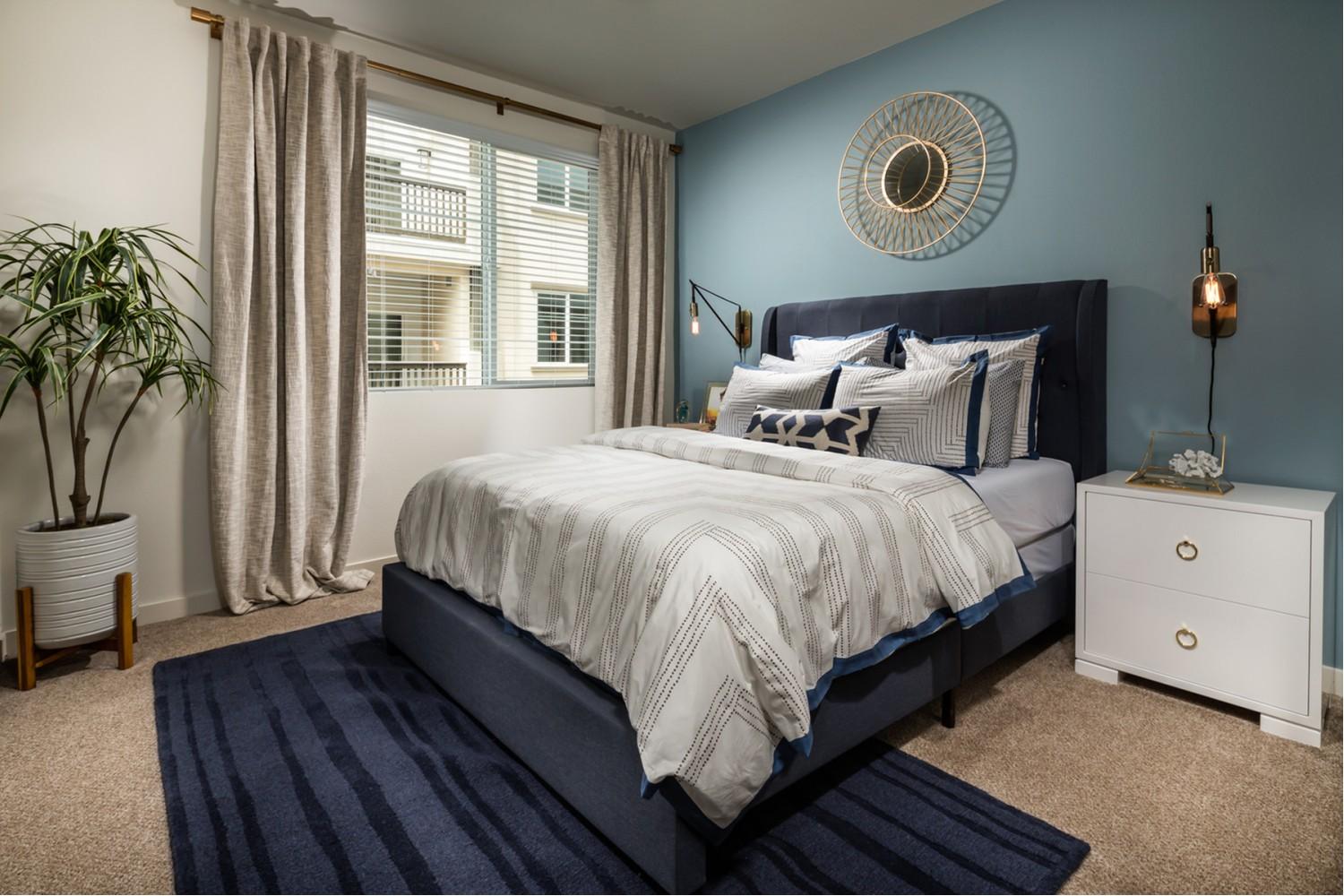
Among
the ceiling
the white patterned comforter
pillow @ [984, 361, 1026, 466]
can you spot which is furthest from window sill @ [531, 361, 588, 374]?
pillow @ [984, 361, 1026, 466]

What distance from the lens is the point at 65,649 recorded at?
229 centimetres

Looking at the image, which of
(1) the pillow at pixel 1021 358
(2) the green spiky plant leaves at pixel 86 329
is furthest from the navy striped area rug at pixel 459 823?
(1) the pillow at pixel 1021 358

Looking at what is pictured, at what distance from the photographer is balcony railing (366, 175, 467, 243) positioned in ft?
11.2

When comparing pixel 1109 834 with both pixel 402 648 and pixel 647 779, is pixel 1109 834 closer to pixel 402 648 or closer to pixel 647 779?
pixel 647 779

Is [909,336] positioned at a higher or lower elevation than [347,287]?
lower

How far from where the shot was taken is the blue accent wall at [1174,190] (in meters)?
2.18

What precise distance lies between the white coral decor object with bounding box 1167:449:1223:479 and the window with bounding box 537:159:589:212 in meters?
3.27

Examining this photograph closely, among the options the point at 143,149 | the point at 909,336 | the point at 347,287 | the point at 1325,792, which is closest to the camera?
the point at 1325,792

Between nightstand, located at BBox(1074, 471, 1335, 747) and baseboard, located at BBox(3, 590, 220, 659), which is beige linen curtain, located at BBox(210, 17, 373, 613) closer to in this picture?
baseboard, located at BBox(3, 590, 220, 659)

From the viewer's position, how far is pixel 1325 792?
1.65 m

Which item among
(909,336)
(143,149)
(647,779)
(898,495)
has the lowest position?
(647,779)

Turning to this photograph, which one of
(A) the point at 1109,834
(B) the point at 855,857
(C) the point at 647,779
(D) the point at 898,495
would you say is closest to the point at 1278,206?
(D) the point at 898,495

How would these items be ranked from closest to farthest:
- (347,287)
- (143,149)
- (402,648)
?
(402,648) < (143,149) < (347,287)

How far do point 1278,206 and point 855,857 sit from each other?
2.37 m
